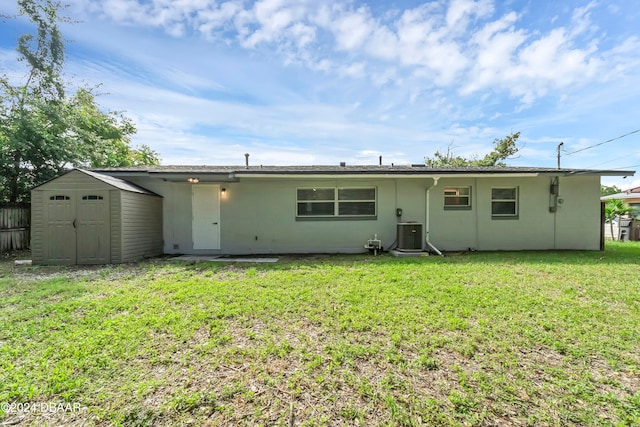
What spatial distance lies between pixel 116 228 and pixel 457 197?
9674mm

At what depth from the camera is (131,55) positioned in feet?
27.6

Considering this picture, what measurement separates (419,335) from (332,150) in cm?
1557

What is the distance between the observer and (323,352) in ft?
8.09

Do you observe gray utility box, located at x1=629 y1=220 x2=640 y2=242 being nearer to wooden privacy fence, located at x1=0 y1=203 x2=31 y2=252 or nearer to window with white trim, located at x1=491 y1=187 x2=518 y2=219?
window with white trim, located at x1=491 y1=187 x2=518 y2=219

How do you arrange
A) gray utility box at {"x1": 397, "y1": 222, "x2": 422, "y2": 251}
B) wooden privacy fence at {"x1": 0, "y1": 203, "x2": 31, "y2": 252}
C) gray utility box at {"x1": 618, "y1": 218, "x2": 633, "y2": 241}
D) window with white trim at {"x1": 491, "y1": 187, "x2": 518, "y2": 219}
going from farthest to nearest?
gray utility box at {"x1": 618, "y1": 218, "x2": 633, "y2": 241}
window with white trim at {"x1": 491, "y1": 187, "x2": 518, "y2": 219}
wooden privacy fence at {"x1": 0, "y1": 203, "x2": 31, "y2": 252}
gray utility box at {"x1": 397, "y1": 222, "x2": 422, "y2": 251}

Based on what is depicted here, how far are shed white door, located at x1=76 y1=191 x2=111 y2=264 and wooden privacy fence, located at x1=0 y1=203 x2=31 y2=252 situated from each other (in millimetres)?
3950

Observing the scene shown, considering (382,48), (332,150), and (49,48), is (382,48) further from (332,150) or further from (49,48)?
(49,48)

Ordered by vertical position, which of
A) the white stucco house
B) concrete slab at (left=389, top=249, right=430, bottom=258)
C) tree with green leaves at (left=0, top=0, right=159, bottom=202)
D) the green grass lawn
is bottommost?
the green grass lawn

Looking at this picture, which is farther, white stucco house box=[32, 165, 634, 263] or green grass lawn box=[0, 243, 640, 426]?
white stucco house box=[32, 165, 634, 263]

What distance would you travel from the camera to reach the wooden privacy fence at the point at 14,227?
26.2 ft

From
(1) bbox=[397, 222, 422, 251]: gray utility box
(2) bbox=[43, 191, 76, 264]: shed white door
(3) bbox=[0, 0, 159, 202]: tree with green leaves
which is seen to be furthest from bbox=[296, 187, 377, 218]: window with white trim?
(3) bbox=[0, 0, 159, 202]: tree with green leaves

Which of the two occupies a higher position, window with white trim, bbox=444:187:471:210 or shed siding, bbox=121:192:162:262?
window with white trim, bbox=444:187:471:210

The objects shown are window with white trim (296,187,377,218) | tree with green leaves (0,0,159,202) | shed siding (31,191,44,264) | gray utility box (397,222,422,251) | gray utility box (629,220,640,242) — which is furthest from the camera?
gray utility box (629,220,640,242)

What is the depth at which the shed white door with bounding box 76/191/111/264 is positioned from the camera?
21.1 feet
